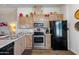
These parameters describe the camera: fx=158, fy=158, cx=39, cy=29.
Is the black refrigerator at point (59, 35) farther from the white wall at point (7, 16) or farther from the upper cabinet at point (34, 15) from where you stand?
the white wall at point (7, 16)

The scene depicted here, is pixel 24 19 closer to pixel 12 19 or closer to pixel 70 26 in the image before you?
pixel 12 19

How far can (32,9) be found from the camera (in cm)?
688

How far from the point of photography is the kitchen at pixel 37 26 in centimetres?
600

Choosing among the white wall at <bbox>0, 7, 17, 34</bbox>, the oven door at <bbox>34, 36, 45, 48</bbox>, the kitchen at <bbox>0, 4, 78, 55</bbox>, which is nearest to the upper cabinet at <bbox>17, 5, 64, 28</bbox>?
the kitchen at <bbox>0, 4, 78, 55</bbox>

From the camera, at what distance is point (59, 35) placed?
598 cm

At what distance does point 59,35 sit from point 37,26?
1182 mm

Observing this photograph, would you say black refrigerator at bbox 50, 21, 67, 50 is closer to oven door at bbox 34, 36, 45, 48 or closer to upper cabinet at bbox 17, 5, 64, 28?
oven door at bbox 34, 36, 45, 48

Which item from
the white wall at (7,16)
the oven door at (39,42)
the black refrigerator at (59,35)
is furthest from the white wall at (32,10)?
the oven door at (39,42)

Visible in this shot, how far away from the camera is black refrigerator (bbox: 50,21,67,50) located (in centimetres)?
595

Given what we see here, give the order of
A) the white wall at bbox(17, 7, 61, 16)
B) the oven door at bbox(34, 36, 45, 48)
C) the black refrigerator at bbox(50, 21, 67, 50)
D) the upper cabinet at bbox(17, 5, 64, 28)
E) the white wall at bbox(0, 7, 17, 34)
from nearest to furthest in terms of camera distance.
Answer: the black refrigerator at bbox(50, 21, 67, 50), the oven door at bbox(34, 36, 45, 48), the upper cabinet at bbox(17, 5, 64, 28), the white wall at bbox(17, 7, 61, 16), the white wall at bbox(0, 7, 17, 34)
